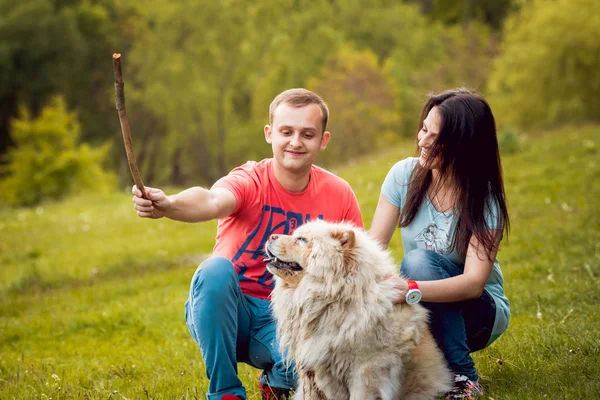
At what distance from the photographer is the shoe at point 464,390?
3.53 meters

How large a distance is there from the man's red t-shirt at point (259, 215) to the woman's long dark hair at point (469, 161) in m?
0.80

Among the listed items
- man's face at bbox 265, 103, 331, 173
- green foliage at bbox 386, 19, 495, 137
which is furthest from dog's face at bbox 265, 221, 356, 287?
green foliage at bbox 386, 19, 495, 137

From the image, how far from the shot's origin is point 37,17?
2984 cm

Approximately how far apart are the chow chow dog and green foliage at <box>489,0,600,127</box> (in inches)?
850

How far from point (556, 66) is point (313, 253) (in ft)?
82.1

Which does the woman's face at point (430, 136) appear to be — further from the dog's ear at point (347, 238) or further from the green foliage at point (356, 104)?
the green foliage at point (356, 104)

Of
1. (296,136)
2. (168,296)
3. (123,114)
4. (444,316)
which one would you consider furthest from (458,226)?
(168,296)

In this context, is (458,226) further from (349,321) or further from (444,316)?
(349,321)

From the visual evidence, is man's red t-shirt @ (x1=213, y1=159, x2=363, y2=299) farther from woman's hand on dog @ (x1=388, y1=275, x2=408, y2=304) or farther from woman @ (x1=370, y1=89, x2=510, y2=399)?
woman's hand on dog @ (x1=388, y1=275, x2=408, y2=304)

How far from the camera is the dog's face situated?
3.33 m

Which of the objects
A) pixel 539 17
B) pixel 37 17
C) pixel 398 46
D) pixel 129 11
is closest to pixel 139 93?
pixel 129 11

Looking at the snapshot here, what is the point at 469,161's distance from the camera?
379 cm

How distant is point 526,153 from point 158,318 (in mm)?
10234

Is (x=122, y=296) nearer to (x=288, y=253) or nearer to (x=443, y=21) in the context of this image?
(x=288, y=253)
